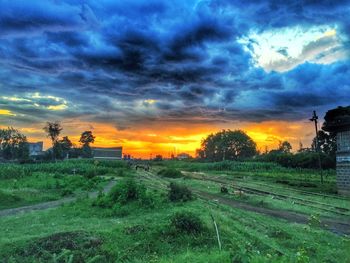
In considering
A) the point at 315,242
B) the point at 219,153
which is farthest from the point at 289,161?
the point at 315,242

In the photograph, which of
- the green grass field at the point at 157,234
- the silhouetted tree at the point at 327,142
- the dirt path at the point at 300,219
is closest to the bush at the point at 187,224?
the green grass field at the point at 157,234

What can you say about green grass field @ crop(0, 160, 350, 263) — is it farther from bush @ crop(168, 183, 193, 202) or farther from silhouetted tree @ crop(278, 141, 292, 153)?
silhouetted tree @ crop(278, 141, 292, 153)

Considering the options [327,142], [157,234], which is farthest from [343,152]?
[327,142]

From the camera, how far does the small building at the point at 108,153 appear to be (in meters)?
130

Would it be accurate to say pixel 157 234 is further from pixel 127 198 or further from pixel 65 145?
pixel 65 145

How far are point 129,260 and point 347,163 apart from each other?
23.9 metres

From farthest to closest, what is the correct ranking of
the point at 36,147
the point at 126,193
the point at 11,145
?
the point at 36,147, the point at 11,145, the point at 126,193

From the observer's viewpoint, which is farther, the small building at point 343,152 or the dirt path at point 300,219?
the small building at point 343,152

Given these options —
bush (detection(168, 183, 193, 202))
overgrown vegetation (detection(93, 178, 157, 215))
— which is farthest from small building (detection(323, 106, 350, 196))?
overgrown vegetation (detection(93, 178, 157, 215))

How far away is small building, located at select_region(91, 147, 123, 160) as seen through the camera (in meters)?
130

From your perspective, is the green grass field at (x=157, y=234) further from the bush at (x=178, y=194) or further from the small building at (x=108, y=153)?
the small building at (x=108, y=153)

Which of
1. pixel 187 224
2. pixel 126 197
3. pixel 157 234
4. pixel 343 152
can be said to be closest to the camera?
pixel 157 234

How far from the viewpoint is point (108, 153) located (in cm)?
13250

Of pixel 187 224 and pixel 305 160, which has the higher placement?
pixel 305 160
